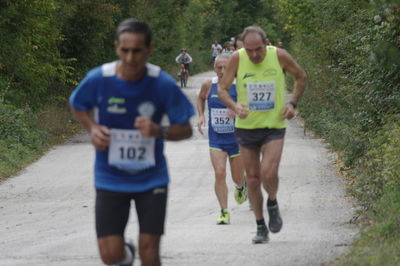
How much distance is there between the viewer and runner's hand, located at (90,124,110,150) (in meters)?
6.30

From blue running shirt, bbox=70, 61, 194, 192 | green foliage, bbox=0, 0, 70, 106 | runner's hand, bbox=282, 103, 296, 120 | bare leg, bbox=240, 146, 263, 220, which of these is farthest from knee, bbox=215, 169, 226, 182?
green foliage, bbox=0, 0, 70, 106

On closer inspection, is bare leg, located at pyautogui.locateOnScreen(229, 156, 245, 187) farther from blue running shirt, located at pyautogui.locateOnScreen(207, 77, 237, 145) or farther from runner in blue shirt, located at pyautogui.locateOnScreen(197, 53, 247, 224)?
blue running shirt, located at pyautogui.locateOnScreen(207, 77, 237, 145)

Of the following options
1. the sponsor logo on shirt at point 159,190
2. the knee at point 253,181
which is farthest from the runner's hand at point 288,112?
the sponsor logo on shirt at point 159,190

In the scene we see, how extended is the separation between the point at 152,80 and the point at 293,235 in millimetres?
4670

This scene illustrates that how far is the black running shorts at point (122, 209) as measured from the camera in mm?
6410

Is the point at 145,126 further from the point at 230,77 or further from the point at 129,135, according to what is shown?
the point at 230,77

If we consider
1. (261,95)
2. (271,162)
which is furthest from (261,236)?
(261,95)

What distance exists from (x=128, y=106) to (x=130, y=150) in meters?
0.28

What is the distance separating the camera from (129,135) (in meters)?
6.42

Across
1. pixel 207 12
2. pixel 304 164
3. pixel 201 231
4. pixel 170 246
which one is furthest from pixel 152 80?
pixel 207 12

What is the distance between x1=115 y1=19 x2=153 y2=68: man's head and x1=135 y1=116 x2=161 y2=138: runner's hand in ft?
1.15

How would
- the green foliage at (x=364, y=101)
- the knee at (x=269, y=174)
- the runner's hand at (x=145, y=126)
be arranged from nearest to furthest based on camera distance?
1. the runner's hand at (x=145, y=126)
2. the green foliage at (x=364, y=101)
3. the knee at (x=269, y=174)

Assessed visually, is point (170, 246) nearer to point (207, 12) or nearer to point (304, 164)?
point (304, 164)

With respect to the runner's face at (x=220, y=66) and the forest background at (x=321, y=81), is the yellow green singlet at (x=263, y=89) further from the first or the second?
the runner's face at (x=220, y=66)
